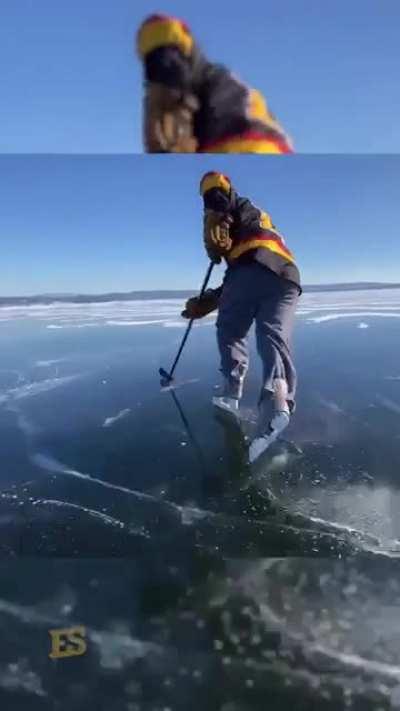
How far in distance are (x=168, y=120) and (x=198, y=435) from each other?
80cm

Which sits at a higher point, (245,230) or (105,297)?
(245,230)

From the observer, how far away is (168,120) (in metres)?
1.33

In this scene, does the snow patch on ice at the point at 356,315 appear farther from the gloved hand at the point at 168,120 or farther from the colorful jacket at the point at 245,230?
the gloved hand at the point at 168,120

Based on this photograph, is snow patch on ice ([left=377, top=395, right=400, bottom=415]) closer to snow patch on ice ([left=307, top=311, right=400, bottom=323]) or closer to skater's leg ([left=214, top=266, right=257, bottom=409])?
snow patch on ice ([left=307, top=311, right=400, bottom=323])

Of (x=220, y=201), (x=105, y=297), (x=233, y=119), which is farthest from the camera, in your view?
(x=105, y=297)

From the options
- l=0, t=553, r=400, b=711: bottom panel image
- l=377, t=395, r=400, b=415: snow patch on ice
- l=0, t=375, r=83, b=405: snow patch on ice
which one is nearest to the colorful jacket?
l=377, t=395, r=400, b=415: snow patch on ice

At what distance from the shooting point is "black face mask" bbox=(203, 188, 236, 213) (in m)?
1.58

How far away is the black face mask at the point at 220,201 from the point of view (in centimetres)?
158

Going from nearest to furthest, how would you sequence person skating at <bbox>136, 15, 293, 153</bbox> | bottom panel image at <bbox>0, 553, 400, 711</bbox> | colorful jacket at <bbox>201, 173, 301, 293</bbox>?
1. person skating at <bbox>136, 15, 293, 153</bbox>
2. bottom panel image at <bbox>0, 553, 400, 711</bbox>
3. colorful jacket at <bbox>201, 173, 301, 293</bbox>

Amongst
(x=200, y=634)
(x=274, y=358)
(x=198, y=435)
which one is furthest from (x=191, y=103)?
(x=200, y=634)

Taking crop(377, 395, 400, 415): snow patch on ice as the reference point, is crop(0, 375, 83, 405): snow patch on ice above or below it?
above

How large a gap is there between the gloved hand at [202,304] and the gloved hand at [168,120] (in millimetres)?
414

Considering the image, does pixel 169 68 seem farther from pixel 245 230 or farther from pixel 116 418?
pixel 116 418

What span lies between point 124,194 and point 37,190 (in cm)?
23
